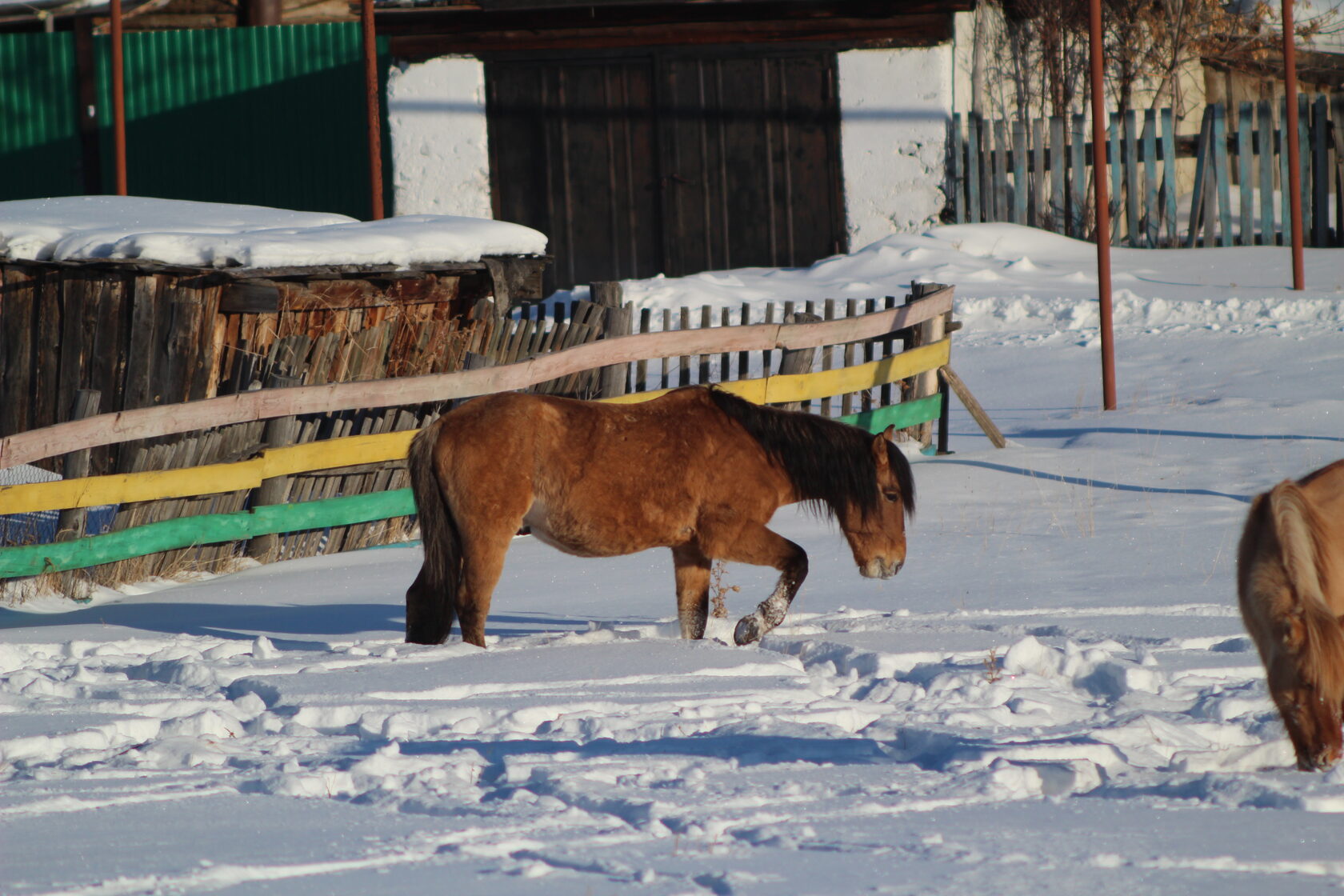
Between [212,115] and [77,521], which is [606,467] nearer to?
[77,521]

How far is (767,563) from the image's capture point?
20.9 ft

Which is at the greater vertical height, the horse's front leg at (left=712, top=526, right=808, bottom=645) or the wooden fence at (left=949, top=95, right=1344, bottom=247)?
the wooden fence at (left=949, top=95, right=1344, bottom=247)

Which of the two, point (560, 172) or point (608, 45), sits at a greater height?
point (608, 45)

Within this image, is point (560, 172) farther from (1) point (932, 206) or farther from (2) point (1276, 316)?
(2) point (1276, 316)

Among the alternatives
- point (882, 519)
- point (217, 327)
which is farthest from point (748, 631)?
point (217, 327)

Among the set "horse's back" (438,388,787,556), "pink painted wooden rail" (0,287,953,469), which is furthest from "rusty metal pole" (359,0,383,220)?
"horse's back" (438,388,787,556)

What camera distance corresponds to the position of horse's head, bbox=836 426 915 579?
21.3ft

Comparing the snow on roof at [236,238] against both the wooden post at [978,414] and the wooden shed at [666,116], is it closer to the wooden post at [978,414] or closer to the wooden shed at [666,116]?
the wooden post at [978,414]

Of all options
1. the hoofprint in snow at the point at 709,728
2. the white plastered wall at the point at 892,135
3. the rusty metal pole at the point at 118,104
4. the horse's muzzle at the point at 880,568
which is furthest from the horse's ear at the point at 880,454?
the white plastered wall at the point at 892,135

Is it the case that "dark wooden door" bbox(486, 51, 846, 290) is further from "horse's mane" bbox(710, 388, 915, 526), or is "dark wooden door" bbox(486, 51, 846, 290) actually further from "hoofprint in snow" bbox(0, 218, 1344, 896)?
"horse's mane" bbox(710, 388, 915, 526)

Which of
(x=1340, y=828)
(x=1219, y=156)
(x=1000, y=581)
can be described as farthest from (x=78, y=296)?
Answer: (x=1219, y=156)

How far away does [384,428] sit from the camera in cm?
888

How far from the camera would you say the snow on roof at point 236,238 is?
883 centimetres

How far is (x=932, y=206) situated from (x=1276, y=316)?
206 inches
